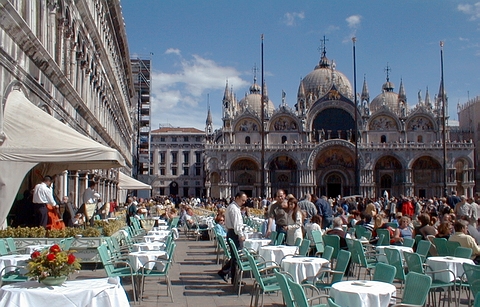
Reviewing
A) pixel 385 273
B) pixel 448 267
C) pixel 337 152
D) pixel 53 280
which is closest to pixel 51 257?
pixel 53 280

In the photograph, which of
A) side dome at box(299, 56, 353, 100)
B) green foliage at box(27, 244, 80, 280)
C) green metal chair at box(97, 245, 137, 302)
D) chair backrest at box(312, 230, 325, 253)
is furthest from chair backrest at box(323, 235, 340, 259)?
side dome at box(299, 56, 353, 100)

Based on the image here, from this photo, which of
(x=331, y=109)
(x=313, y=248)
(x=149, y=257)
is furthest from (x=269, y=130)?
(x=149, y=257)

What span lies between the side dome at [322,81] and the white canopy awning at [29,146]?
61.6 m

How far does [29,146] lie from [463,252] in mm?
9028

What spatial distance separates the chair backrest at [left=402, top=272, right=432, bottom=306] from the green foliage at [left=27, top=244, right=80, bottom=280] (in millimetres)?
4168

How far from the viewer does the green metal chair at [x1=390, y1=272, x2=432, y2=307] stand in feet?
22.7

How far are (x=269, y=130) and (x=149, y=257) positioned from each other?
58593mm

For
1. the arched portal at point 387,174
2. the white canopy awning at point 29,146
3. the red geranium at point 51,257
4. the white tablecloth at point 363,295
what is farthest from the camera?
the arched portal at point 387,174

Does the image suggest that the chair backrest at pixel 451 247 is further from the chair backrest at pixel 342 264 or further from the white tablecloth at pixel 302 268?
the white tablecloth at pixel 302 268

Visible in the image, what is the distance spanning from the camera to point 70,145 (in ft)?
42.3

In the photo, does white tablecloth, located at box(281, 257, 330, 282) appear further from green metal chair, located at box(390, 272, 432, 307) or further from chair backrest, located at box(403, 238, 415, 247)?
chair backrest, located at box(403, 238, 415, 247)

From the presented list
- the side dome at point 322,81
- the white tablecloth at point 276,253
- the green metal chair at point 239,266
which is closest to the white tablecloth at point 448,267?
the white tablecloth at point 276,253

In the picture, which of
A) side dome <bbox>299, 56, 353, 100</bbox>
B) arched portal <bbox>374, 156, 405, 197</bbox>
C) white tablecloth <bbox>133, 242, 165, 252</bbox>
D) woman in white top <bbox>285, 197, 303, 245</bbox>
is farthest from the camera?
side dome <bbox>299, 56, 353, 100</bbox>

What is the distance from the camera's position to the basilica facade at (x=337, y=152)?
64875 mm
